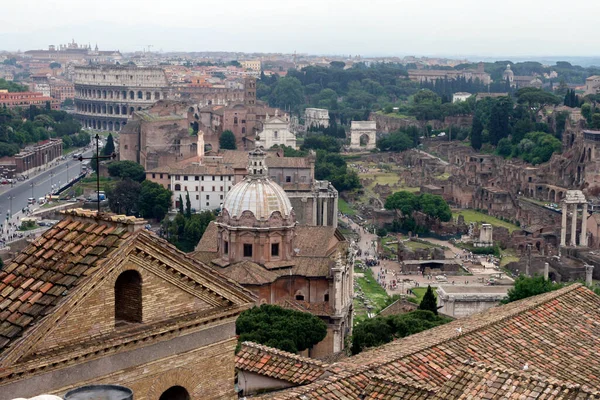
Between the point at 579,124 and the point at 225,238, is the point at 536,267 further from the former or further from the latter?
the point at 579,124

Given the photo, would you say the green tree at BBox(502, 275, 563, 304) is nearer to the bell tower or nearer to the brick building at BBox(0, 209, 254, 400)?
the brick building at BBox(0, 209, 254, 400)

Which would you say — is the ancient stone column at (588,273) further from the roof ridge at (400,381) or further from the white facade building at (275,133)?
the white facade building at (275,133)

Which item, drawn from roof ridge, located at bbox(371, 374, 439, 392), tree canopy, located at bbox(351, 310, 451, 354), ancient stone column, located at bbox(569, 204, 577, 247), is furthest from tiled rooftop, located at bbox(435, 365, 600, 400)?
ancient stone column, located at bbox(569, 204, 577, 247)

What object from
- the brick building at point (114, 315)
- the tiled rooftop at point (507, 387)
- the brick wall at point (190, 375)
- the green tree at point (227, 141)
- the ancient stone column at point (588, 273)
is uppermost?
the brick building at point (114, 315)

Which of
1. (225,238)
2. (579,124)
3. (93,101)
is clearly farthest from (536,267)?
(93,101)

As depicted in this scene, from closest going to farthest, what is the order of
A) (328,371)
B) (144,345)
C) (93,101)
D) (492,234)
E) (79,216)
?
(144,345), (79,216), (328,371), (492,234), (93,101)

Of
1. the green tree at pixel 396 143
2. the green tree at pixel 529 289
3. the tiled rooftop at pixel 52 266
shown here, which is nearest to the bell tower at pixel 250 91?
the green tree at pixel 396 143

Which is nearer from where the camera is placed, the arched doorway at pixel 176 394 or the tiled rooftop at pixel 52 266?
the tiled rooftop at pixel 52 266
